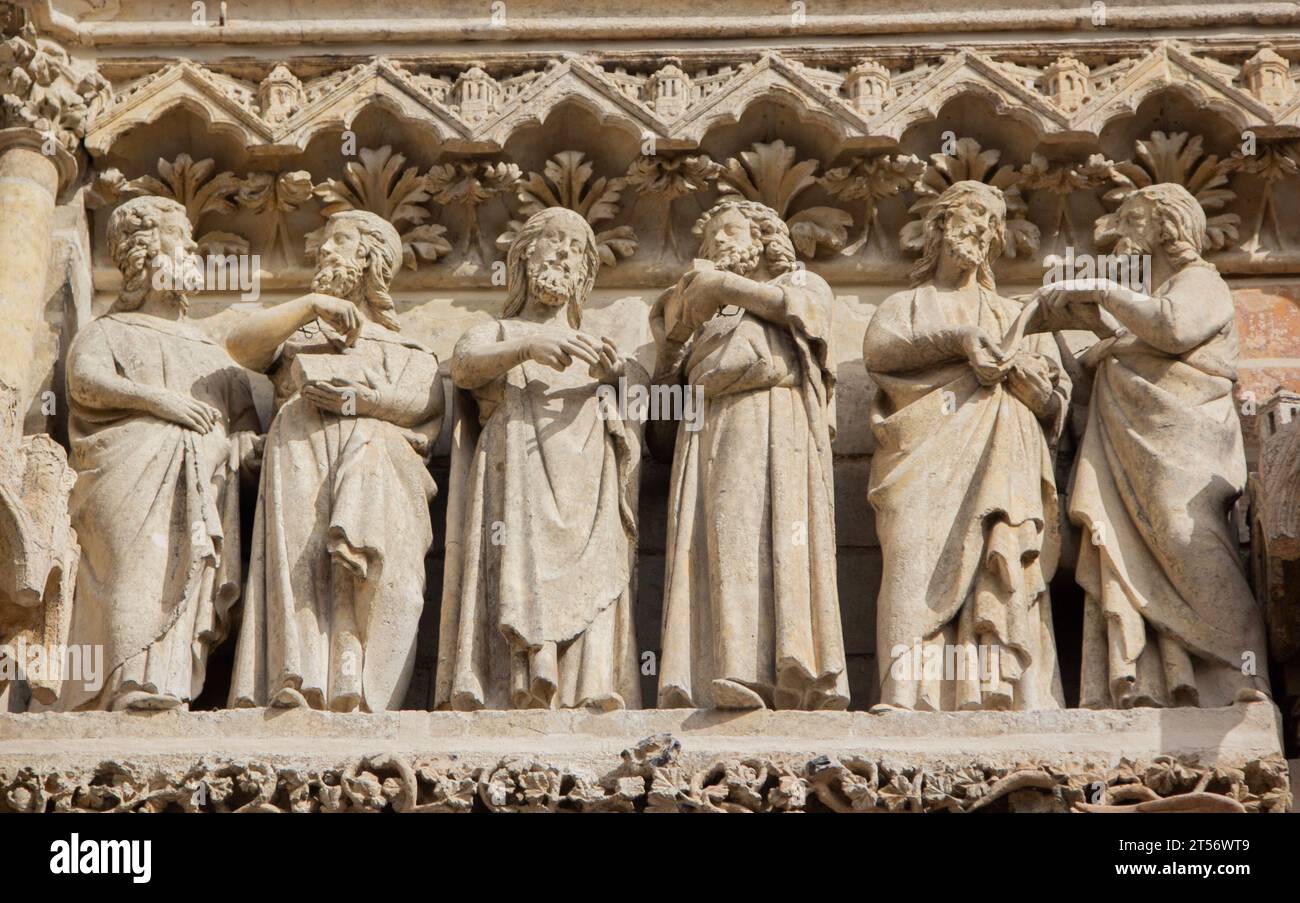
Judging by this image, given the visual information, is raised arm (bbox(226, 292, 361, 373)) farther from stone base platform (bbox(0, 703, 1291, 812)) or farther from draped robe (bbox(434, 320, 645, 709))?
stone base platform (bbox(0, 703, 1291, 812))

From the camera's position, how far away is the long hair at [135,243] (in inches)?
439

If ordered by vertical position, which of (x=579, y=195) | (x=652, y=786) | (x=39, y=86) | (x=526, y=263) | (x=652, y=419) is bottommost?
(x=652, y=786)

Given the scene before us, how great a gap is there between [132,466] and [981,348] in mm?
2680

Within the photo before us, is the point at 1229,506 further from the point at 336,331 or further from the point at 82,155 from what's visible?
the point at 82,155

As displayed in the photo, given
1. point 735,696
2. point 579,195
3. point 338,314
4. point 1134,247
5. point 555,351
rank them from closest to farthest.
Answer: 1. point 735,696
2. point 555,351
3. point 338,314
4. point 1134,247
5. point 579,195

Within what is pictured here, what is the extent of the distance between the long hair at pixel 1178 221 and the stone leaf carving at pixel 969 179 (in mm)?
523

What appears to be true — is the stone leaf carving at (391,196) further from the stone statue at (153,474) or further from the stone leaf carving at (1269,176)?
the stone leaf carving at (1269,176)

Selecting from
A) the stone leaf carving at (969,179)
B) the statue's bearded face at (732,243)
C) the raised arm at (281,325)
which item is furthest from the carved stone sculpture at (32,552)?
the stone leaf carving at (969,179)

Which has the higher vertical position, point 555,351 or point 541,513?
point 555,351

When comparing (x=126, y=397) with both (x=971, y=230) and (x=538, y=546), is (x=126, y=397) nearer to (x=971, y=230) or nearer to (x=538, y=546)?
(x=538, y=546)

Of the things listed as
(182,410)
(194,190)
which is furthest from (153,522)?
(194,190)

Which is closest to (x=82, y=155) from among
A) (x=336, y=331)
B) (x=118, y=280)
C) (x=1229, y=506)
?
(x=118, y=280)

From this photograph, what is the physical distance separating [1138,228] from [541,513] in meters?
2.28

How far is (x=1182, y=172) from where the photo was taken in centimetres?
1173
